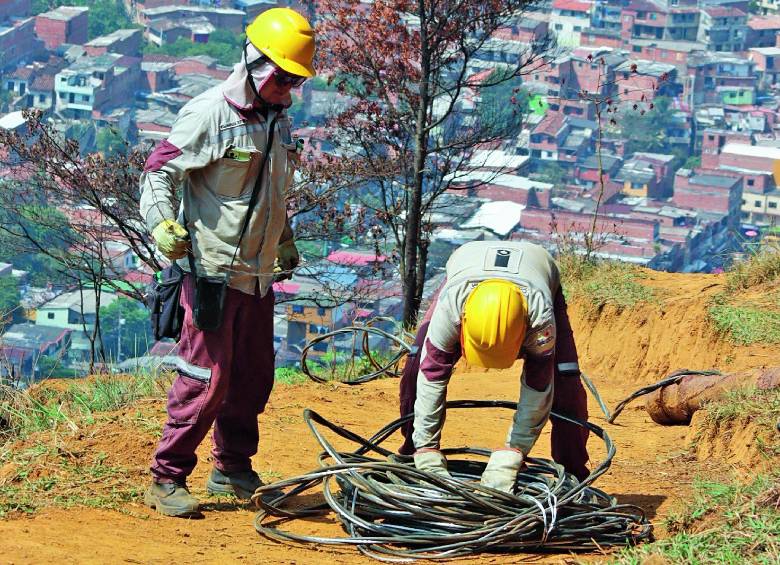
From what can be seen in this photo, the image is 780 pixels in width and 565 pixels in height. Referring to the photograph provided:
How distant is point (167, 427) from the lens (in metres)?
5.79

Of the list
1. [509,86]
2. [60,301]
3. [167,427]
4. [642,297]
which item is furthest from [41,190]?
[509,86]

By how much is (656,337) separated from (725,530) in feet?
18.2

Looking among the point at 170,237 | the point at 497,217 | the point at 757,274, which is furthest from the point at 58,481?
the point at 497,217

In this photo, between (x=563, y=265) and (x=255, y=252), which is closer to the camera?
(x=255, y=252)

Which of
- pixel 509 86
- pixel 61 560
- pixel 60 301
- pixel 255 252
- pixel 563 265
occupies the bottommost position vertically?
pixel 60 301

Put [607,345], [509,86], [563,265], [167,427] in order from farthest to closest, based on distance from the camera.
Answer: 1. [509,86]
2. [563,265]
3. [607,345]
4. [167,427]

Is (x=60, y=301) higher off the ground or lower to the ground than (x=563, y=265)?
lower

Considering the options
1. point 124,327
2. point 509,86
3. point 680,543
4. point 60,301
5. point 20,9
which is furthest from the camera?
point 20,9

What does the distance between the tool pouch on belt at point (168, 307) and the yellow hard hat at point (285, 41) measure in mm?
1100

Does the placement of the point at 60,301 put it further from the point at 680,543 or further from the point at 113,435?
the point at 680,543

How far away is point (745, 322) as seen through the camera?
9625 mm

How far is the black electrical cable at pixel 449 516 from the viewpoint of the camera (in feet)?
17.4

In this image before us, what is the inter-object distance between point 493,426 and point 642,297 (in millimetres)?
2776

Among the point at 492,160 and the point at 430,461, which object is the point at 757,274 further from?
the point at 492,160
